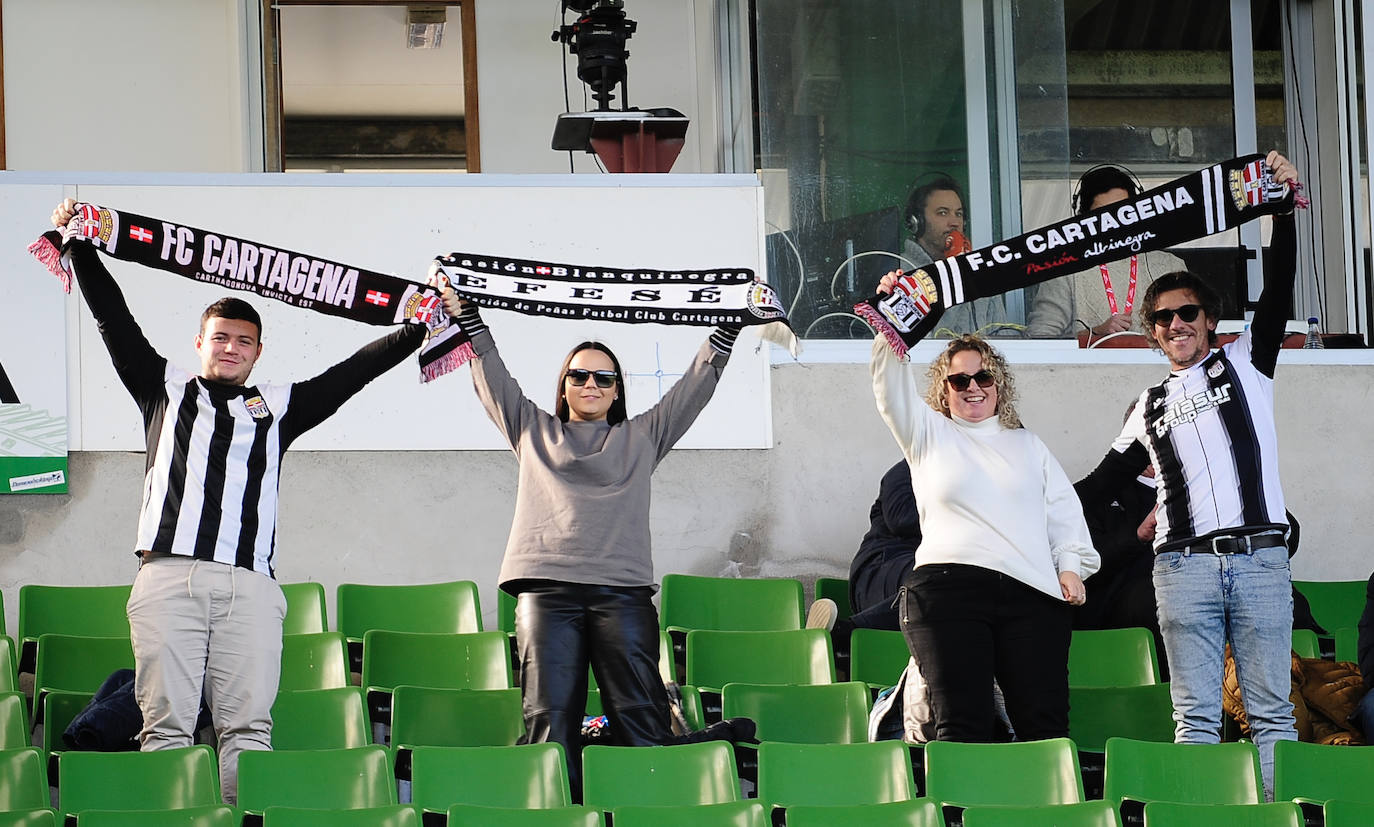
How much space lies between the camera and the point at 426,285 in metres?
4.62

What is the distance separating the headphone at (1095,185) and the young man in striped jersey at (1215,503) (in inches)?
84.4

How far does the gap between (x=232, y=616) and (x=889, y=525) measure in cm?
215

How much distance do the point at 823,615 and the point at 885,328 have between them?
120 centimetres

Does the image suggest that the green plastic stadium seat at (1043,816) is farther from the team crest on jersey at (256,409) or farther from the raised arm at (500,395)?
the team crest on jersey at (256,409)

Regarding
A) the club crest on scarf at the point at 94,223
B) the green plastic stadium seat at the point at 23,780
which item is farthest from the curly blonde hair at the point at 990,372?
the green plastic stadium seat at the point at 23,780

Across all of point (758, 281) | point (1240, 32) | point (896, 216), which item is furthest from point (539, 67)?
point (758, 281)

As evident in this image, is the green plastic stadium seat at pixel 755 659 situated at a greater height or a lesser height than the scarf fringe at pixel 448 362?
lesser

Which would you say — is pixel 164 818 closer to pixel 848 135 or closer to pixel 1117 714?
pixel 1117 714

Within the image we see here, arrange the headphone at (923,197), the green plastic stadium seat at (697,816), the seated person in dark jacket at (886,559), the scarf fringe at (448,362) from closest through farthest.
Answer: the green plastic stadium seat at (697,816)
the scarf fringe at (448,362)
the seated person in dark jacket at (886,559)
the headphone at (923,197)

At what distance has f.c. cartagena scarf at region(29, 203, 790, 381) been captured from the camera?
4.48 m

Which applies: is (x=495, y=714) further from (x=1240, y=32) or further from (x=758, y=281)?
(x=1240, y=32)

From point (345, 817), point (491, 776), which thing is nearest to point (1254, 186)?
point (491, 776)

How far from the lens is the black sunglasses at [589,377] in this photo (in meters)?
4.31

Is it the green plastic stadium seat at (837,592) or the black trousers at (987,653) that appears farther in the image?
the green plastic stadium seat at (837,592)
